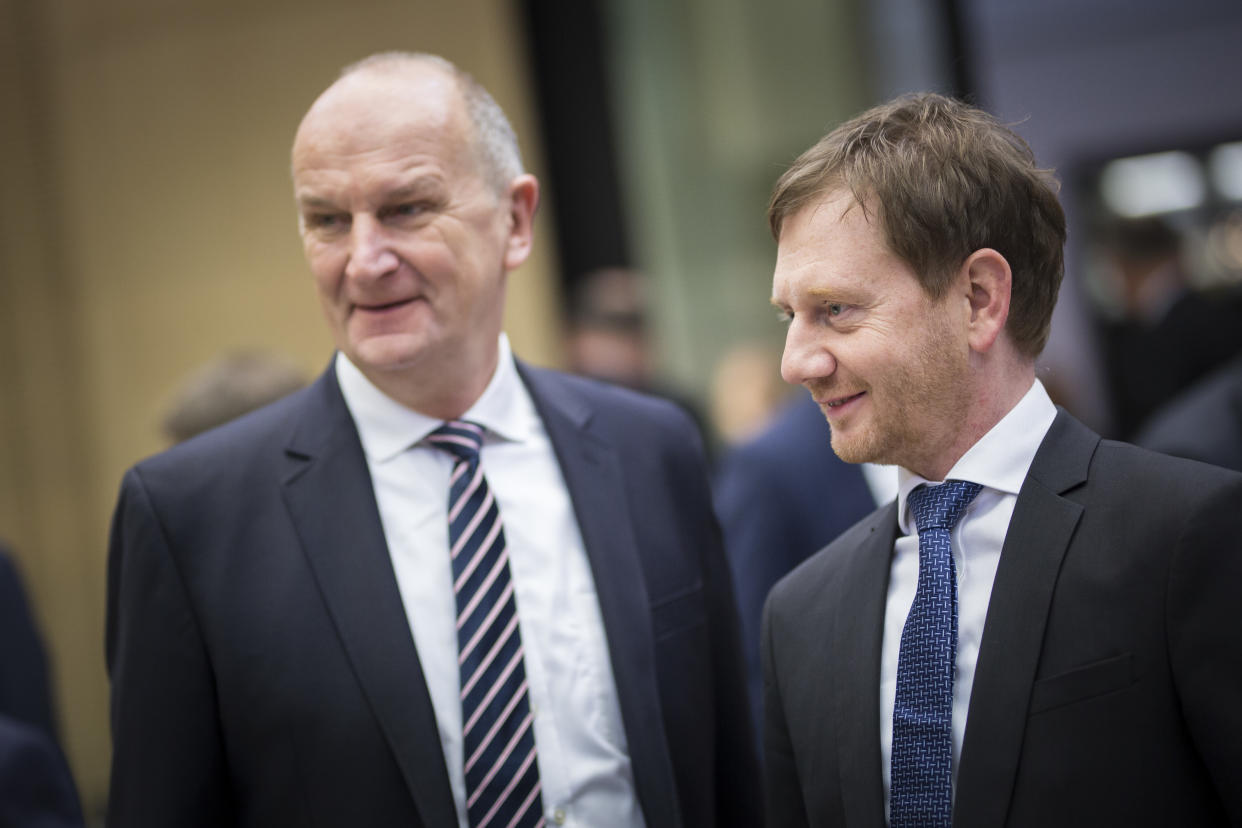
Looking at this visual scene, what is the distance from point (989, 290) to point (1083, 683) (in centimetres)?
46

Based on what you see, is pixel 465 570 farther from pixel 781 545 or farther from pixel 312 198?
pixel 781 545

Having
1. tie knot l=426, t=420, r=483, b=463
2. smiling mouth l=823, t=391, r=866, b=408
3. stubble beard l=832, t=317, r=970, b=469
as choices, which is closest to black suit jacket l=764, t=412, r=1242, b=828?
stubble beard l=832, t=317, r=970, b=469

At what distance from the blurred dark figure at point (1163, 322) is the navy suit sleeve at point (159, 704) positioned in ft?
14.1

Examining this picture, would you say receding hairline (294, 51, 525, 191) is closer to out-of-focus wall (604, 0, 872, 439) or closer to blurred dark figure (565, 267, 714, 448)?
blurred dark figure (565, 267, 714, 448)

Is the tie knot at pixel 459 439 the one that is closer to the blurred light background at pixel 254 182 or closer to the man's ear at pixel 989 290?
the man's ear at pixel 989 290

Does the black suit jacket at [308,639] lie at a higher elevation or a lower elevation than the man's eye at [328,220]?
lower

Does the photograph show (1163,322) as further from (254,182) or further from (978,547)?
(978,547)

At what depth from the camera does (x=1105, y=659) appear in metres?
1.41

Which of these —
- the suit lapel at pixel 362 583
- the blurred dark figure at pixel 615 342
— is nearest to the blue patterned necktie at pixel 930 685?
the suit lapel at pixel 362 583

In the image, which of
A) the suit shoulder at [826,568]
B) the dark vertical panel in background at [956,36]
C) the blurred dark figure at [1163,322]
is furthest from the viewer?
the dark vertical panel in background at [956,36]

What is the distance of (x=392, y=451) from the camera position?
79.0 inches

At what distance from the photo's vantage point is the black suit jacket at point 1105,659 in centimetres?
137

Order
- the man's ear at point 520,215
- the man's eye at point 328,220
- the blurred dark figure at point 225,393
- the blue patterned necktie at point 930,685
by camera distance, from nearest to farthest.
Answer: the blue patterned necktie at point 930,685, the man's eye at point 328,220, the man's ear at point 520,215, the blurred dark figure at point 225,393

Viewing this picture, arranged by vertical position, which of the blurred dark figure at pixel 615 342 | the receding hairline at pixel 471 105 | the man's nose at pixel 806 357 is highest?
the receding hairline at pixel 471 105
